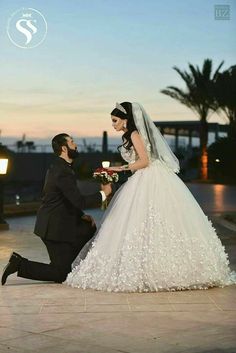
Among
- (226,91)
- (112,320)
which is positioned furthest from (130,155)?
(226,91)

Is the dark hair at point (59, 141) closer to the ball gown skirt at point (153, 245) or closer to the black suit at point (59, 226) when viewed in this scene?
the black suit at point (59, 226)

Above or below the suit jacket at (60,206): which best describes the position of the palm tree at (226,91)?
above

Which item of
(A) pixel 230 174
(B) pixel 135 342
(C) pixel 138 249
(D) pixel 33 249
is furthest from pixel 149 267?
(A) pixel 230 174

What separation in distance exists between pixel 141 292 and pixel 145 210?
0.85 metres

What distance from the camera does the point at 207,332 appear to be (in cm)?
511

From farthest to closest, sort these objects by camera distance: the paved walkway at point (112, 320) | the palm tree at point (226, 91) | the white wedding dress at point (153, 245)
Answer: the palm tree at point (226, 91)
the white wedding dress at point (153, 245)
the paved walkway at point (112, 320)

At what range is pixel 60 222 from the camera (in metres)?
7.09

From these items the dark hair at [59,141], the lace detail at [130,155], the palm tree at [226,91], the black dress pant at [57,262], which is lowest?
the black dress pant at [57,262]

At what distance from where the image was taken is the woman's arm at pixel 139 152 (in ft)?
23.3

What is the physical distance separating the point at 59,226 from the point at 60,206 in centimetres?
22

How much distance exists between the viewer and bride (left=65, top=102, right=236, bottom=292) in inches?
267

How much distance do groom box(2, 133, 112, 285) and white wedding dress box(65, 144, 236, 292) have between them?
154 millimetres

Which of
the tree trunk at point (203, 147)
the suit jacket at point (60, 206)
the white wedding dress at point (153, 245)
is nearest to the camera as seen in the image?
the white wedding dress at point (153, 245)

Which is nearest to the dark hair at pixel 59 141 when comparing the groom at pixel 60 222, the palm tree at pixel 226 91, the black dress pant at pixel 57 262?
the groom at pixel 60 222
